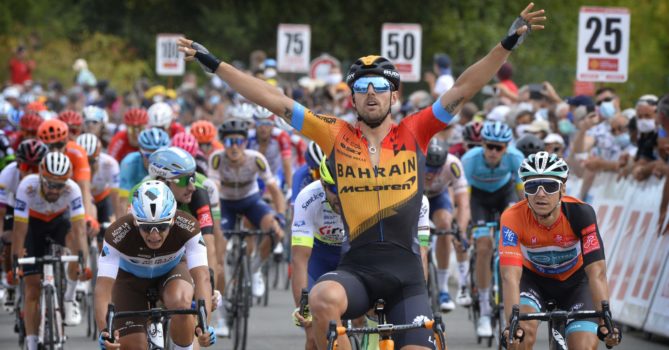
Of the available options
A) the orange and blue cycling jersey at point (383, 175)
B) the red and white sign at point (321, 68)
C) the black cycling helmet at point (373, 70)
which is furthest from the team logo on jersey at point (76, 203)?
the red and white sign at point (321, 68)

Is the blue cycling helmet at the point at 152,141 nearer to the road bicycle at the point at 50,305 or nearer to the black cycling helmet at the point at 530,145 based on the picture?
the road bicycle at the point at 50,305

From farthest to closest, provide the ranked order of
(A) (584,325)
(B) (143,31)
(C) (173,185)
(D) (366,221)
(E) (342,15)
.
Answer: (B) (143,31), (E) (342,15), (C) (173,185), (A) (584,325), (D) (366,221)

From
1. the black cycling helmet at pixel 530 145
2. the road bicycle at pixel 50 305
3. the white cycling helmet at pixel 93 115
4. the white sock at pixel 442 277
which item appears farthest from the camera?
the white cycling helmet at pixel 93 115

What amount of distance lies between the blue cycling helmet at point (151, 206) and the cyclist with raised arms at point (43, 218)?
10.8 ft

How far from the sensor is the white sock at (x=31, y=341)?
1302cm

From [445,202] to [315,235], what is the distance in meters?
4.98

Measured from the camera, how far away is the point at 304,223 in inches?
430

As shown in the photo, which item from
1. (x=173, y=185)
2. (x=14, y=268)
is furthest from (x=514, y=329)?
(x=14, y=268)

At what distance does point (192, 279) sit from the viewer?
34.1ft

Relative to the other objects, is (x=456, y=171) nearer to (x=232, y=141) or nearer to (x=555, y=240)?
(x=232, y=141)

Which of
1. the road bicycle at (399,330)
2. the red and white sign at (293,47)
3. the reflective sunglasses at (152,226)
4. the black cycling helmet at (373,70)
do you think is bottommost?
the road bicycle at (399,330)

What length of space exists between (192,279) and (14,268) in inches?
139

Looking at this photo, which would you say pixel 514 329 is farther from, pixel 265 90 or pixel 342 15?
pixel 342 15

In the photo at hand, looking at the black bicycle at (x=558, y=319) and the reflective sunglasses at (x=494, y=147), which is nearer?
the black bicycle at (x=558, y=319)
